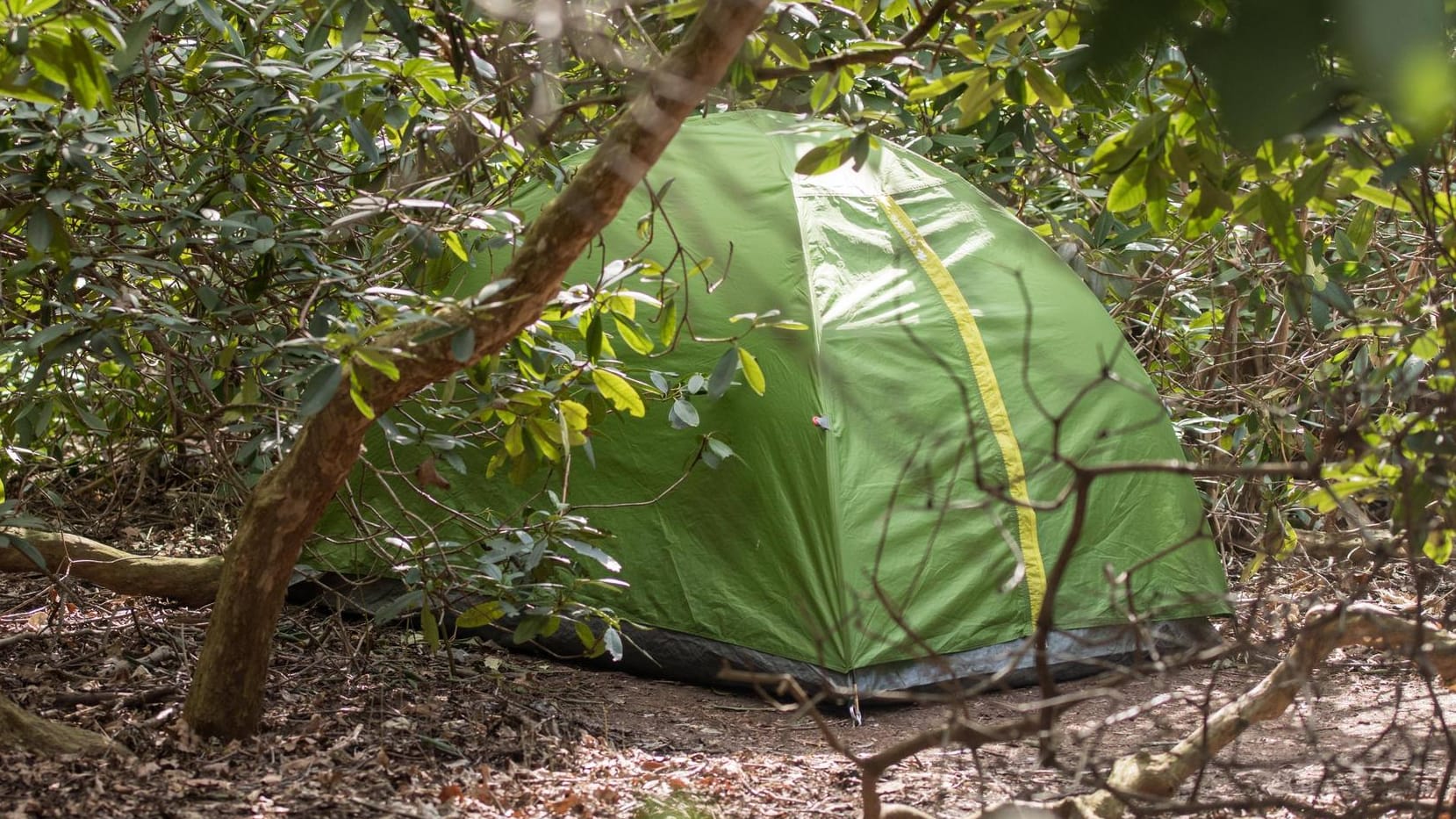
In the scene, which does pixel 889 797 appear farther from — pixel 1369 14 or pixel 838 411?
pixel 1369 14

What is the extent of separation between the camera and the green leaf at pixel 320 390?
6.69 ft

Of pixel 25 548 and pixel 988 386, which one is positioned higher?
pixel 988 386

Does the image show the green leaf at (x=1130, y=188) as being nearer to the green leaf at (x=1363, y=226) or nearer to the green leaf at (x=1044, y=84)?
the green leaf at (x=1044, y=84)

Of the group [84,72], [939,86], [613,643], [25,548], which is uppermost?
[84,72]

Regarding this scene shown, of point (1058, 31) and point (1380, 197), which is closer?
point (1058, 31)

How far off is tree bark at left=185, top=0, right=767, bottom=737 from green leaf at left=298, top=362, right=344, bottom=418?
0.08 m

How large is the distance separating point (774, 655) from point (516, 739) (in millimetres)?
882

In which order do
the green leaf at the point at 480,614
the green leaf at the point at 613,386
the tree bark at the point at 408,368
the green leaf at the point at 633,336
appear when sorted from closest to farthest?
1. the tree bark at the point at 408,368
2. the green leaf at the point at 633,336
3. the green leaf at the point at 613,386
4. the green leaf at the point at 480,614

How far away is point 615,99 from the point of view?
2281 mm

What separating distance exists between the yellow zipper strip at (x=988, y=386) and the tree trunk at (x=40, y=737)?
2440 millimetres

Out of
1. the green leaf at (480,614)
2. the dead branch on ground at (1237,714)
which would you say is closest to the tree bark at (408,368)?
the green leaf at (480,614)

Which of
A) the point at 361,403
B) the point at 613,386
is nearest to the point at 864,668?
the point at 613,386

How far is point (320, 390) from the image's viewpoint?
2.05m

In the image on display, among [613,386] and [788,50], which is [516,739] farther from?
[788,50]
